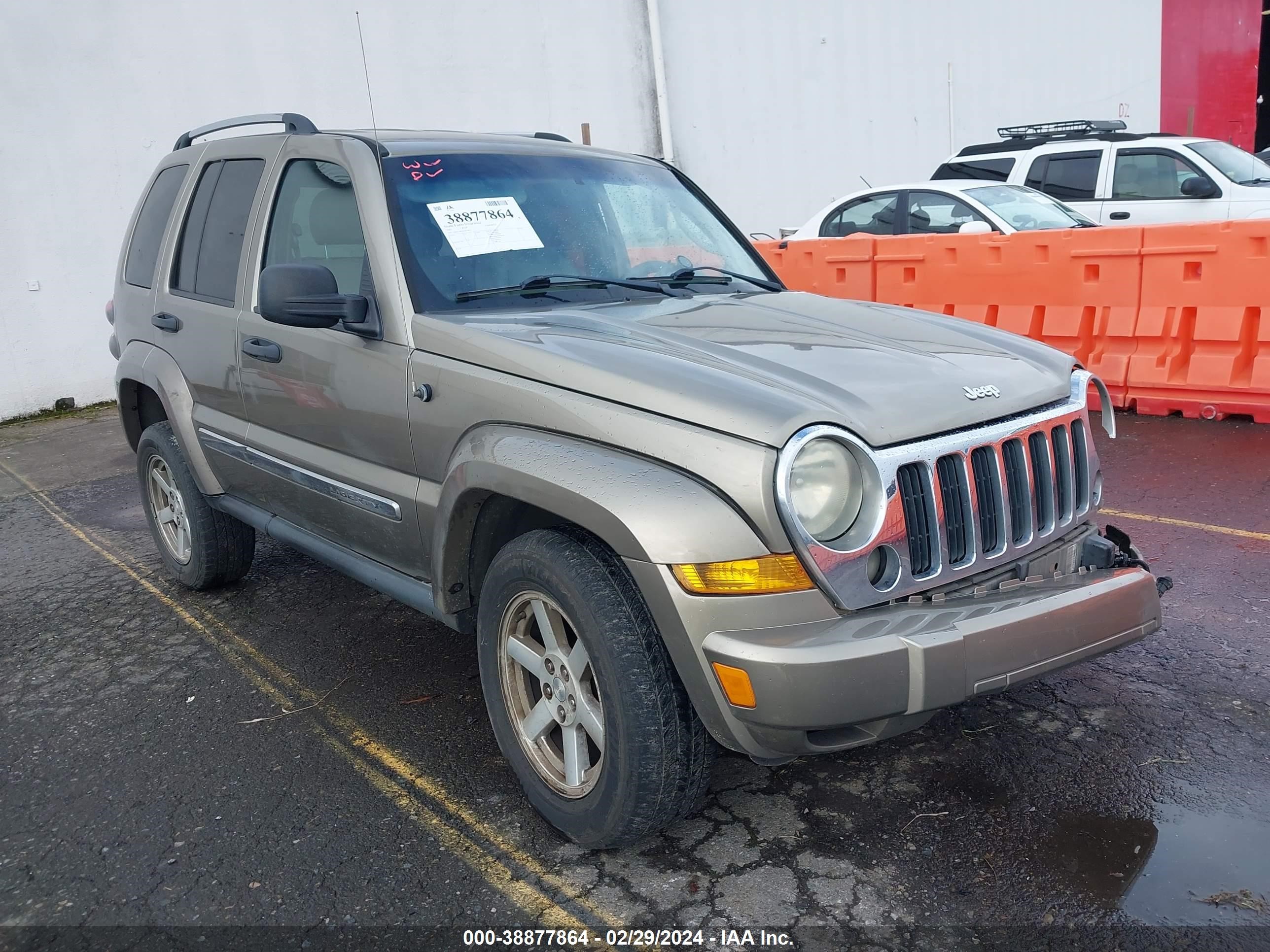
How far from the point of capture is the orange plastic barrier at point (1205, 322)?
684 cm

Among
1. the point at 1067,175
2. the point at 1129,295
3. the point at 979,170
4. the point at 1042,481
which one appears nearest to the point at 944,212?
the point at 979,170

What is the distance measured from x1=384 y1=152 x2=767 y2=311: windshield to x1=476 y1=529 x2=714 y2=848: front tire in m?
0.98

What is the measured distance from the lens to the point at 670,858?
290cm

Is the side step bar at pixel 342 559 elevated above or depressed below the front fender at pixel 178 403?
below

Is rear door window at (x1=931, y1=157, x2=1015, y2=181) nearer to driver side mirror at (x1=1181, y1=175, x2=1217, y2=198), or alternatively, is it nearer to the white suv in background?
the white suv in background

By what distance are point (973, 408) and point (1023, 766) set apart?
113 centimetres

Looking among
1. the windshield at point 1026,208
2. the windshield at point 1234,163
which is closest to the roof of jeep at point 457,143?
the windshield at point 1026,208

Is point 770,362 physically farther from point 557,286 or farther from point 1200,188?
point 1200,188

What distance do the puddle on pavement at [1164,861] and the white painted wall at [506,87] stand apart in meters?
10.7

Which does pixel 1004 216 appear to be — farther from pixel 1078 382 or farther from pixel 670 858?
pixel 670 858

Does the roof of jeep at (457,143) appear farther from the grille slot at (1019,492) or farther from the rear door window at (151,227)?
the grille slot at (1019,492)

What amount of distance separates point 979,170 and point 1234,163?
2456mm

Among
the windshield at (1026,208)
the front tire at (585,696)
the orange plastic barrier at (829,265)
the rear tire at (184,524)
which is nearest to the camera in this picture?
the front tire at (585,696)

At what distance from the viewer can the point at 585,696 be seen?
2.88 m
